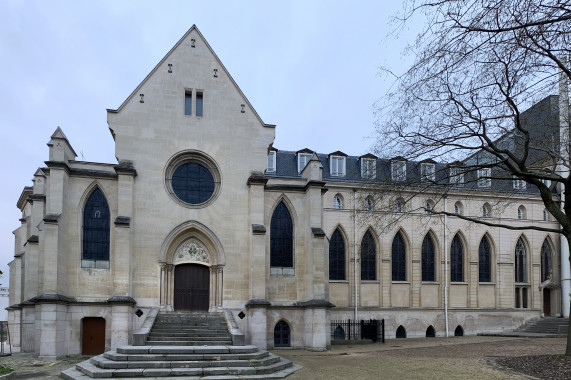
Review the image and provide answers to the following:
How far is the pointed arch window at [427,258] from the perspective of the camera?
124 feet

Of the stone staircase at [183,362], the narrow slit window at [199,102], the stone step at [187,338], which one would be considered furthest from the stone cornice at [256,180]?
the stone staircase at [183,362]

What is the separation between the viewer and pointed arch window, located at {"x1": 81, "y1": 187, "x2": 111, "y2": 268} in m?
24.7

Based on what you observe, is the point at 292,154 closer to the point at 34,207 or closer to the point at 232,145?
the point at 232,145

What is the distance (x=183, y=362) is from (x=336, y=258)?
19.8m

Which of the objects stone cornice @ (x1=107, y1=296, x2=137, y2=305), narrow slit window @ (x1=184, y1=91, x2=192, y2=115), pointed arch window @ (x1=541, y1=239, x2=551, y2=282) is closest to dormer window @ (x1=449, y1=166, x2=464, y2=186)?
narrow slit window @ (x1=184, y1=91, x2=192, y2=115)

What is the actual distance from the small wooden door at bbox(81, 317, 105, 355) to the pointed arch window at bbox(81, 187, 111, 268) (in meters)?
2.70

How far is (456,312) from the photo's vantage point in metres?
37.5

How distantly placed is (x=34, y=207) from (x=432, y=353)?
23194mm

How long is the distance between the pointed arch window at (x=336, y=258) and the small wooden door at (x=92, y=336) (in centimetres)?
1701

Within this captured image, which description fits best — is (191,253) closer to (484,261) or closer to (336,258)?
(336,258)

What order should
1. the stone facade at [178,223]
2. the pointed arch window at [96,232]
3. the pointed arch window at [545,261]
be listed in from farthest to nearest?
1. the pointed arch window at [545,261]
2. the pointed arch window at [96,232]
3. the stone facade at [178,223]

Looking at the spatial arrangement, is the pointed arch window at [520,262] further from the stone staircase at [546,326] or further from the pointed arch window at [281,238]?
the pointed arch window at [281,238]

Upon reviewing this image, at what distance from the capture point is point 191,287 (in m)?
25.9

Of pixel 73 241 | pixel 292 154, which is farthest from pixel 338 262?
pixel 73 241
